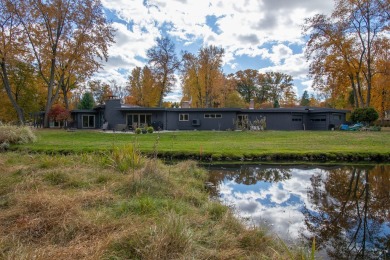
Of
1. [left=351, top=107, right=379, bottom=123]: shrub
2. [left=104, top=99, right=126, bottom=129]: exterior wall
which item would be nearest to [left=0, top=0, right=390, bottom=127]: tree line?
[left=351, top=107, right=379, bottom=123]: shrub

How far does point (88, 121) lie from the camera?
27.8m

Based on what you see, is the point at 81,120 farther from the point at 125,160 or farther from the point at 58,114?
the point at 125,160

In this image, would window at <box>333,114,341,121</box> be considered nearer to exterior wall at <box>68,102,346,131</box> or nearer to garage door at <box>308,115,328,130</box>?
exterior wall at <box>68,102,346,131</box>

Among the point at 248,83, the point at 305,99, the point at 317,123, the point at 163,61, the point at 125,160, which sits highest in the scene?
the point at 163,61

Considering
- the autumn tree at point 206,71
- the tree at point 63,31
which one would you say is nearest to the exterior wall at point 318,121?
the autumn tree at point 206,71

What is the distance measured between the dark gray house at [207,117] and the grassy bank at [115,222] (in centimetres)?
1836

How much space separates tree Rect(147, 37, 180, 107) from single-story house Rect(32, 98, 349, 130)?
9.79 meters

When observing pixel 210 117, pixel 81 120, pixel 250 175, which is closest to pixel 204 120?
pixel 210 117

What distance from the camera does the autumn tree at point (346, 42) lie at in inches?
939

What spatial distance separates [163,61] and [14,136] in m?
22.9

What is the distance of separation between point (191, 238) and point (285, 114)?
24.3 m

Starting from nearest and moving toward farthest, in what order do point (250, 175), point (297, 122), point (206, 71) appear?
point (250, 175)
point (297, 122)
point (206, 71)

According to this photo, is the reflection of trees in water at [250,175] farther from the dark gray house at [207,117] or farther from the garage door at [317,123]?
the garage door at [317,123]

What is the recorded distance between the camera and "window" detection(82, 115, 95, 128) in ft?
90.4
